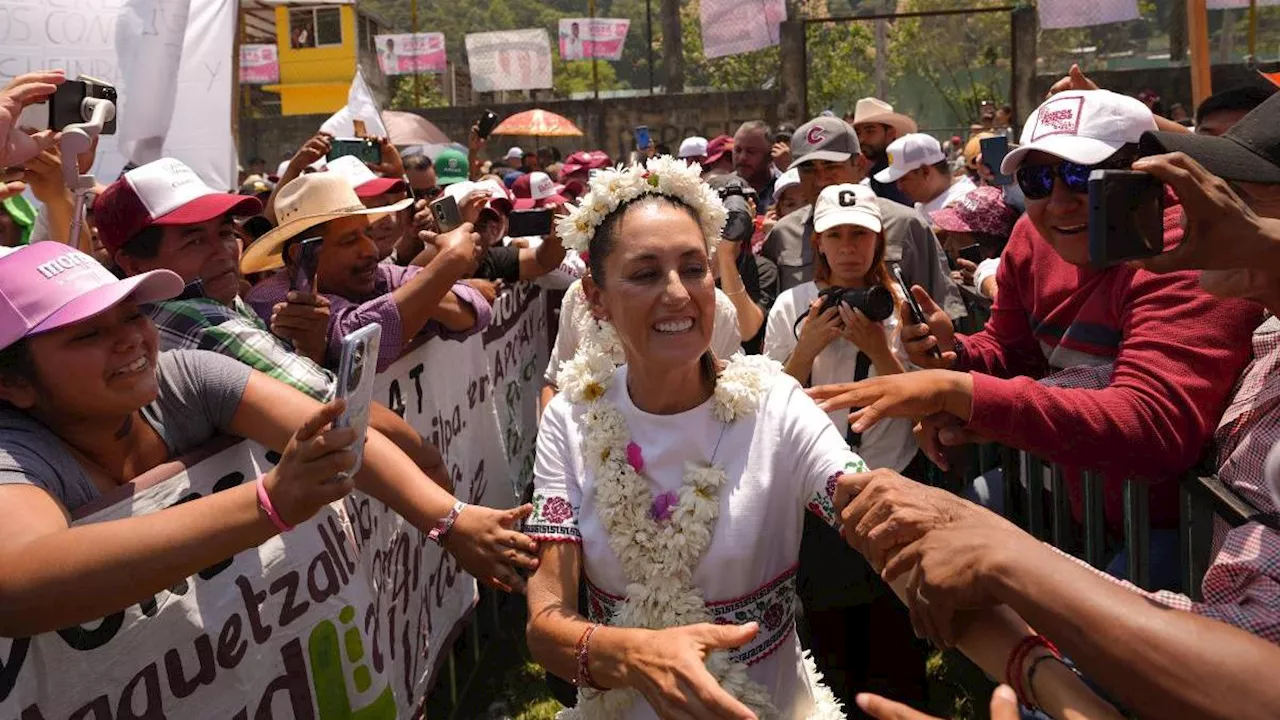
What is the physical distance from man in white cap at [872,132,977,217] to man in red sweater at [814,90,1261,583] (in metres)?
4.55

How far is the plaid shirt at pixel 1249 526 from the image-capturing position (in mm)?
1826

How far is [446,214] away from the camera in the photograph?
5.20m

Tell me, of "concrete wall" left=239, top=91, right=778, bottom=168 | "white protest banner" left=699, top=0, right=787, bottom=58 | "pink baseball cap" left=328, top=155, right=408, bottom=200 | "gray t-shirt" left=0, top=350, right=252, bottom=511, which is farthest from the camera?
"concrete wall" left=239, top=91, right=778, bottom=168

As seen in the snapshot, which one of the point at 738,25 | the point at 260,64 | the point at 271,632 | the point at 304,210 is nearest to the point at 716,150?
the point at 304,210

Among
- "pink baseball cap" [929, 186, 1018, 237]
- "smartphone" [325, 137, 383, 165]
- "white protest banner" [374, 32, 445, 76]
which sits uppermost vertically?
"white protest banner" [374, 32, 445, 76]

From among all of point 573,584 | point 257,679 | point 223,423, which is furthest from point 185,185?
point 573,584

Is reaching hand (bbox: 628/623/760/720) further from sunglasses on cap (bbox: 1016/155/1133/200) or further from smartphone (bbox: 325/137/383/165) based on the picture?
smartphone (bbox: 325/137/383/165)

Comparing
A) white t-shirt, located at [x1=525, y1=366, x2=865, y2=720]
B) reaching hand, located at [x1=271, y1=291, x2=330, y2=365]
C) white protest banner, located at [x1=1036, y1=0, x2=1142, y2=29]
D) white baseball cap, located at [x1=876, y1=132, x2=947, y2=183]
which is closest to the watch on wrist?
white t-shirt, located at [x1=525, y1=366, x2=865, y2=720]

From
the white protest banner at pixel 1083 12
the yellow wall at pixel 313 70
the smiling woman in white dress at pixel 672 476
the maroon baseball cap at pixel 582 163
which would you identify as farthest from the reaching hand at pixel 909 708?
the yellow wall at pixel 313 70

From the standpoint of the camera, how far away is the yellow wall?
3788 centimetres

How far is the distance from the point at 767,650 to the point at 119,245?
2.64 meters

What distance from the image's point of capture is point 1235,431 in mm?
2635

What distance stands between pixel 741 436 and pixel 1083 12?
19863 millimetres

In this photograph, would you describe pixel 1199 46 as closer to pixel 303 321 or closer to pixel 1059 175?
pixel 1059 175
